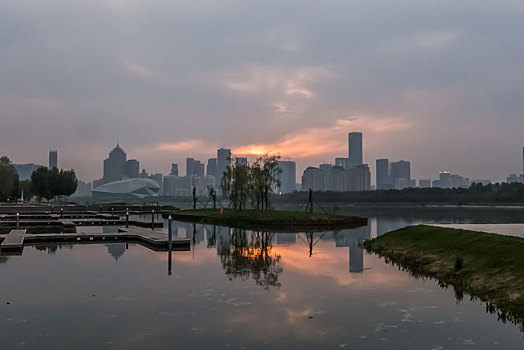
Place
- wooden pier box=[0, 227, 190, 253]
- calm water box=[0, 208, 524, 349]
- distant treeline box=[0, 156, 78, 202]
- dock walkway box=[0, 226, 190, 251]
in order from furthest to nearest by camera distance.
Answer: distant treeline box=[0, 156, 78, 202] < dock walkway box=[0, 226, 190, 251] < wooden pier box=[0, 227, 190, 253] < calm water box=[0, 208, 524, 349]

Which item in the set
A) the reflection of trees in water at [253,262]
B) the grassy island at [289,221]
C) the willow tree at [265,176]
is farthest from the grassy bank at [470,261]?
the willow tree at [265,176]

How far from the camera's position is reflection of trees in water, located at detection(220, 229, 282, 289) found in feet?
65.1

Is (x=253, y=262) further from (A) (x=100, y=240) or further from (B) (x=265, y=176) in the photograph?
(B) (x=265, y=176)

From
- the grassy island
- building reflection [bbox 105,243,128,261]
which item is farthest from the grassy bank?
the grassy island

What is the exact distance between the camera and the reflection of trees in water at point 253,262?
19828 millimetres

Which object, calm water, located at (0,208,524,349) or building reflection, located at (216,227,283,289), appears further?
building reflection, located at (216,227,283,289)

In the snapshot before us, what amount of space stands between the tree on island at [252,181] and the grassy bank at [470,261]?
3801 centimetres

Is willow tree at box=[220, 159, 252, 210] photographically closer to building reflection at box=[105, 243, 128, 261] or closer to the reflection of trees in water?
the reflection of trees in water

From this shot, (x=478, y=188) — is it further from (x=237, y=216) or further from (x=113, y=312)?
(x=113, y=312)

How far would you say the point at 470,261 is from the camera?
20.2 m

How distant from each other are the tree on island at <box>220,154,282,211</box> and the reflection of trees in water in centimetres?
3070

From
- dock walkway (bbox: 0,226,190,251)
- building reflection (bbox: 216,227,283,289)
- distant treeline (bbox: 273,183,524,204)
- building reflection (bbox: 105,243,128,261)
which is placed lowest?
building reflection (bbox: 216,227,283,289)

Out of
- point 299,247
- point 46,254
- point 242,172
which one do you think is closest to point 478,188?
point 242,172

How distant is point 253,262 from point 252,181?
4631 centimetres
